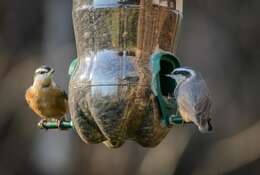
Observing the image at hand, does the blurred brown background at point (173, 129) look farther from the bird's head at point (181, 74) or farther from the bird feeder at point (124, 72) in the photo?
the bird's head at point (181, 74)

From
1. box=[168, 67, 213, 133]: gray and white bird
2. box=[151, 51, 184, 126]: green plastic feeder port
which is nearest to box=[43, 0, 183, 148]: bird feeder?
box=[151, 51, 184, 126]: green plastic feeder port

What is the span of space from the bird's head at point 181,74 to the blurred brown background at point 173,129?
212 inches

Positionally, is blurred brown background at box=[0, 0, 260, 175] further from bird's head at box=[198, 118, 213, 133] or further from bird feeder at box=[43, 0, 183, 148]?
bird's head at box=[198, 118, 213, 133]

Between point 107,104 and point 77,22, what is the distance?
549 mm

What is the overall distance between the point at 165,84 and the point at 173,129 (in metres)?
5.45

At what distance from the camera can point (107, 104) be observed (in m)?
5.69

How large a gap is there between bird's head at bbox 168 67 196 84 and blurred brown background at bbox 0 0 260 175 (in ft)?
17.7

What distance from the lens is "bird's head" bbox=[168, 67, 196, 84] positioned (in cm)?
569

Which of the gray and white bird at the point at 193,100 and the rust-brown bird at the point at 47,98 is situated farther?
the rust-brown bird at the point at 47,98

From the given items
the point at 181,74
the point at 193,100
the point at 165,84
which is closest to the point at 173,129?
the point at 165,84

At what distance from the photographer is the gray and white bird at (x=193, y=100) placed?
5.51m

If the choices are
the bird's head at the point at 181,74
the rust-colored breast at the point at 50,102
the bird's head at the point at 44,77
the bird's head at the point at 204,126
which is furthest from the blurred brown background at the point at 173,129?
the bird's head at the point at 204,126

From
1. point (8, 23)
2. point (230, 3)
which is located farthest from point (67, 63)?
point (230, 3)

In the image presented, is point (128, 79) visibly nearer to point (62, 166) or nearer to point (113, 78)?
point (113, 78)
